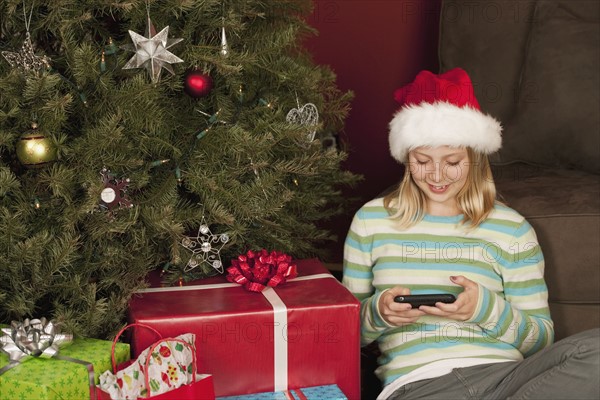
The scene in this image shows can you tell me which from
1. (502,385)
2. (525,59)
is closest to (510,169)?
(525,59)

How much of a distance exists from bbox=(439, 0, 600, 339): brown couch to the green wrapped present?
0.97 metres

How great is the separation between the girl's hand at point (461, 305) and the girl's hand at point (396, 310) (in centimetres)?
3

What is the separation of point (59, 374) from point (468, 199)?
89 cm

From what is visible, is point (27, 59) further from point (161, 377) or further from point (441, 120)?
point (441, 120)

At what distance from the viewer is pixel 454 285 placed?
1628 millimetres

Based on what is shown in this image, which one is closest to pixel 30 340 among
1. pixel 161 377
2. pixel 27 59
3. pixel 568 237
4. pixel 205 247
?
pixel 161 377

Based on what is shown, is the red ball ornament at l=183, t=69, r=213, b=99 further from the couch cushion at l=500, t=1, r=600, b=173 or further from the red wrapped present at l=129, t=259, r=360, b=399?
the couch cushion at l=500, t=1, r=600, b=173

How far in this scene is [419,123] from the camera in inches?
63.6

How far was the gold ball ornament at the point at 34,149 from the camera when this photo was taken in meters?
1.34

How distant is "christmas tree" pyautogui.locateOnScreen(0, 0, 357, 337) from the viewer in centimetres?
138

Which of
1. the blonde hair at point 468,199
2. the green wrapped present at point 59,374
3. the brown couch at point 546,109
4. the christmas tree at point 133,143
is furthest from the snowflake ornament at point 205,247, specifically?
the brown couch at point 546,109

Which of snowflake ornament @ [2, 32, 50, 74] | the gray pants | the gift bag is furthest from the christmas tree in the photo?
the gray pants

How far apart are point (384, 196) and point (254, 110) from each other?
37 centimetres

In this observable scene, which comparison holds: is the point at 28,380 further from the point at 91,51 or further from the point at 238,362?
the point at 91,51
